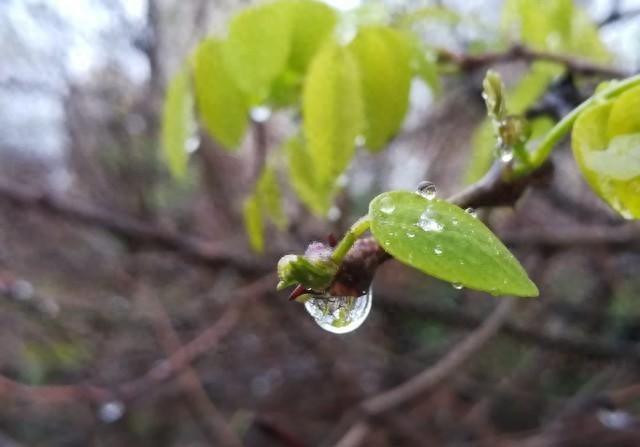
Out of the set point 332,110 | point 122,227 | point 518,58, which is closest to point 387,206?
point 332,110

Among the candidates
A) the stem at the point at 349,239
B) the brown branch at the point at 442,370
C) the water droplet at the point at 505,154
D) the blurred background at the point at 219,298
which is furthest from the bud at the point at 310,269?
the blurred background at the point at 219,298

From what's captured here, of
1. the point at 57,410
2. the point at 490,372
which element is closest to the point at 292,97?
the point at 490,372

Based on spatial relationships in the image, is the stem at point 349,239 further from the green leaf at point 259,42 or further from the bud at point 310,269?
the green leaf at point 259,42

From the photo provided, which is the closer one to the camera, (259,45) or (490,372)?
(259,45)

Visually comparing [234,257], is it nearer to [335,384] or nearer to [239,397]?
[335,384]

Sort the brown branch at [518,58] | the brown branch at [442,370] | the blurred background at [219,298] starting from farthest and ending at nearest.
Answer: the blurred background at [219,298] < the brown branch at [442,370] < the brown branch at [518,58]

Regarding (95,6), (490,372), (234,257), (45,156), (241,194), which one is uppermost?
(45,156)

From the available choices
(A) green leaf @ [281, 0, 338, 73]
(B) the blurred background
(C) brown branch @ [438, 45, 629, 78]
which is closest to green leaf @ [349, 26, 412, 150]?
(A) green leaf @ [281, 0, 338, 73]

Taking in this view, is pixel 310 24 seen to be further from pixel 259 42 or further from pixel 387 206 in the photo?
pixel 387 206
